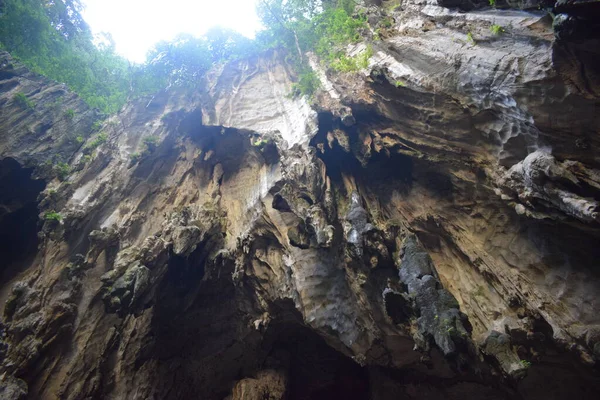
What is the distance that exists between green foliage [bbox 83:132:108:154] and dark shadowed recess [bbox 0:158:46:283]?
2237 millimetres

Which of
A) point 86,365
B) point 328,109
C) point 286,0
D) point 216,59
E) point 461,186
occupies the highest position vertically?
point 286,0

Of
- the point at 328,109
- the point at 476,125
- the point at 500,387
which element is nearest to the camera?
the point at 476,125

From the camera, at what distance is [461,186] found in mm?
6945

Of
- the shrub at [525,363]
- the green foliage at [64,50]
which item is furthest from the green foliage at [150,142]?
the shrub at [525,363]

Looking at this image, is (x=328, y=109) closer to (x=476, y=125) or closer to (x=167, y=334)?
(x=476, y=125)

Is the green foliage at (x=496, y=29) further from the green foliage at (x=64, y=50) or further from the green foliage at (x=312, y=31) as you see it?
the green foliage at (x=64, y=50)

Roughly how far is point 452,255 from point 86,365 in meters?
11.1

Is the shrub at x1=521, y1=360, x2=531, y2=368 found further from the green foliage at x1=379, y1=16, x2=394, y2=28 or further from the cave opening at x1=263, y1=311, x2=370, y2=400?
the green foliage at x1=379, y1=16, x2=394, y2=28

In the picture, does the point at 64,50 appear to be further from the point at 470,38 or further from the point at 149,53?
the point at 470,38

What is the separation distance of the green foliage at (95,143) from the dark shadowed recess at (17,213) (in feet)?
7.34

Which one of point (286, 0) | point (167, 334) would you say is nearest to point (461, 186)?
point (167, 334)

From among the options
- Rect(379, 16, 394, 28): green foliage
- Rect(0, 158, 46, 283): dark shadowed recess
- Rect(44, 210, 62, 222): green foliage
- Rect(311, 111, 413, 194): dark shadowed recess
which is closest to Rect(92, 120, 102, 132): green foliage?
Rect(0, 158, 46, 283): dark shadowed recess

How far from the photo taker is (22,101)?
43.3 ft

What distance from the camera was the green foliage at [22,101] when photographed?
13.1 meters
